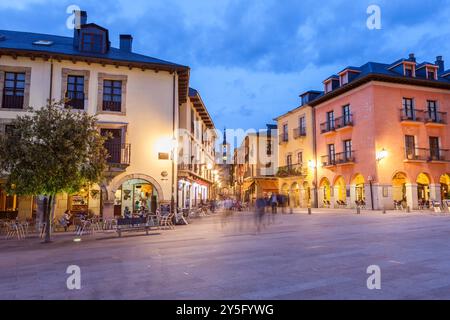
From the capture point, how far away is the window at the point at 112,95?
1995 cm

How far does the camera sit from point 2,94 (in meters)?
18.9

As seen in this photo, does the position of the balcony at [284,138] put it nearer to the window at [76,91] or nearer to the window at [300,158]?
the window at [300,158]

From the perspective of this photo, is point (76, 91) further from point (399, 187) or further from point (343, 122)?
point (399, 187)

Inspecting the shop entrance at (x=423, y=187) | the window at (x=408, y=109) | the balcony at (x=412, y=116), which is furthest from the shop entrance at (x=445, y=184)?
the window at (x=408, y=109)

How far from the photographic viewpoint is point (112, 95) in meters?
20.1

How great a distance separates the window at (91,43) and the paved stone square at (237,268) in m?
13.0

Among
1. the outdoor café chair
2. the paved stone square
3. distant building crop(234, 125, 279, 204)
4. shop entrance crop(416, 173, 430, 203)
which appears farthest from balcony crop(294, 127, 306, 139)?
the paved stone square

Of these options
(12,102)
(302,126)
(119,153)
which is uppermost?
(302,126)

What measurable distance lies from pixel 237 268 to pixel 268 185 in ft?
129

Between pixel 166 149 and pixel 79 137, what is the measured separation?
7930 mm

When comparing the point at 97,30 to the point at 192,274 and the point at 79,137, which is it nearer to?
the point at 79,137

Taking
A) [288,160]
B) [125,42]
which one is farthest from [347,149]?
[125,42]

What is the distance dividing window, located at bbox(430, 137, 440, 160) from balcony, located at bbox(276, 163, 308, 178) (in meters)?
12.1

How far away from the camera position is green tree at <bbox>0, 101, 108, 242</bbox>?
39.4 feet
